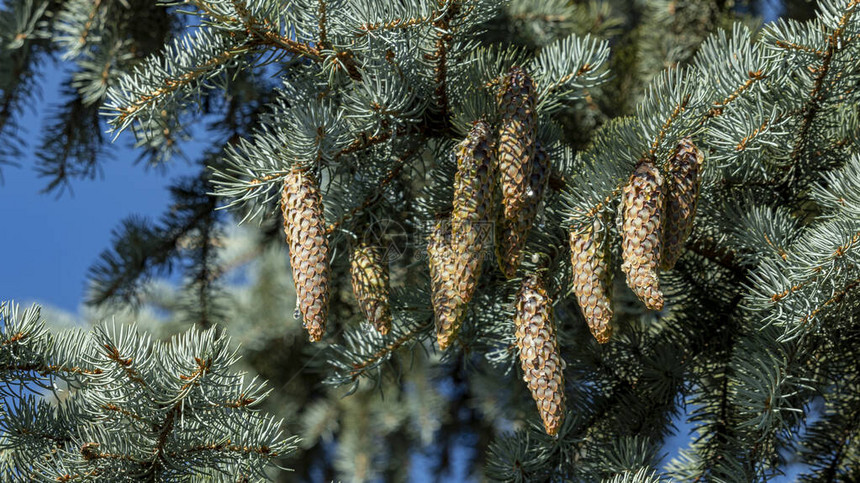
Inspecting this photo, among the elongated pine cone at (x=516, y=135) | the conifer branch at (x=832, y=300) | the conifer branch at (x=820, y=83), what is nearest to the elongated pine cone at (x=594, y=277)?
the elongated pine cone at (x=516, y=135)

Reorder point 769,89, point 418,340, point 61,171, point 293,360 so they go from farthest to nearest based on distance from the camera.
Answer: point 293,360 → point 61,171 → point 418,340 → point 769,89

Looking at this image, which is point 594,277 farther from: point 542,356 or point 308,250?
point 308,250

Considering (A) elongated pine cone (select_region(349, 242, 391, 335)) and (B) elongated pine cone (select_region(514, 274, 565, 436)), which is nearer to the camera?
(B) elongated pine cone (select_region(514, 274, 565, 436))

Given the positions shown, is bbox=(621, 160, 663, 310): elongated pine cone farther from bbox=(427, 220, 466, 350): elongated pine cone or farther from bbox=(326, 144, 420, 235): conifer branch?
bbox=(326, 144, 420, 235): conifer branch

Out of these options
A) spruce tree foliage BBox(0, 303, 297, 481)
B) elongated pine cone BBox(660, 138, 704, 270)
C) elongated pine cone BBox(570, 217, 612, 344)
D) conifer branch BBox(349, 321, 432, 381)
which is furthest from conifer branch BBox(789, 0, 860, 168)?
spruce tree foliage BBox(0, 303, 297, 481)

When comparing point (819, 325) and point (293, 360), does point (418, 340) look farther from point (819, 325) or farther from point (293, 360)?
point (293, 360)

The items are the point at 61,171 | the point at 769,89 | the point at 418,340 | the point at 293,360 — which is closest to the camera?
the point at 769,89

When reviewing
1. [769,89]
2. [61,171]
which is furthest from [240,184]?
[61,171]
